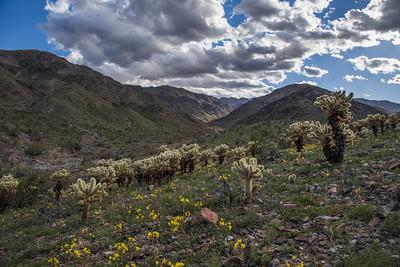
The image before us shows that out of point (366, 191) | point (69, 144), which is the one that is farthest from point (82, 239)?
point (69, 144)

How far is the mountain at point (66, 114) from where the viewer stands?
4212 cm

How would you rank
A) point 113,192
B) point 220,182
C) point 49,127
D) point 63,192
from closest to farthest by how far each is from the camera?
1. point 220,182
2. point 113,192
3. point 63,192
4. point 49,127

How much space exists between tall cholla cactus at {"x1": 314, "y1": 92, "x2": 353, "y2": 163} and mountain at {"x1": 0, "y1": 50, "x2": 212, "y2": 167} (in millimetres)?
28175

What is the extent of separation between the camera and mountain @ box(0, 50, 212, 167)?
42.1 metres

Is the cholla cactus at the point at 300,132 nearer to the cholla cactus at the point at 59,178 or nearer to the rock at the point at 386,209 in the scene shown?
the rock at the point at 386,209

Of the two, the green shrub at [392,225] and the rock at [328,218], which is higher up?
the green shrub at [392,225]

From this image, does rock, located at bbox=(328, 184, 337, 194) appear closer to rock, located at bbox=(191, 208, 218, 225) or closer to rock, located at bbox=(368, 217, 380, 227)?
rock, located at bbox=(368, 217, 380, 227)

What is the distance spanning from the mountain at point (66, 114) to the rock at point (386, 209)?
32.7 meters

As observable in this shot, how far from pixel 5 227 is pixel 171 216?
7.96 meters

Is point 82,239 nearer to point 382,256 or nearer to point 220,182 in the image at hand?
point 220,182

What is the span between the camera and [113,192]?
664 inches

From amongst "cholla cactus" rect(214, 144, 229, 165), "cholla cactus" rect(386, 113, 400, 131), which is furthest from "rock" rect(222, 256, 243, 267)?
"cholla cactus" rect(386, 113, 400, 131)

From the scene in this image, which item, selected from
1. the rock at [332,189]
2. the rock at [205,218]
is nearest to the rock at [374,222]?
the rock at [332,189]

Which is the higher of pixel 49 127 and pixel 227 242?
pixel 49 127
